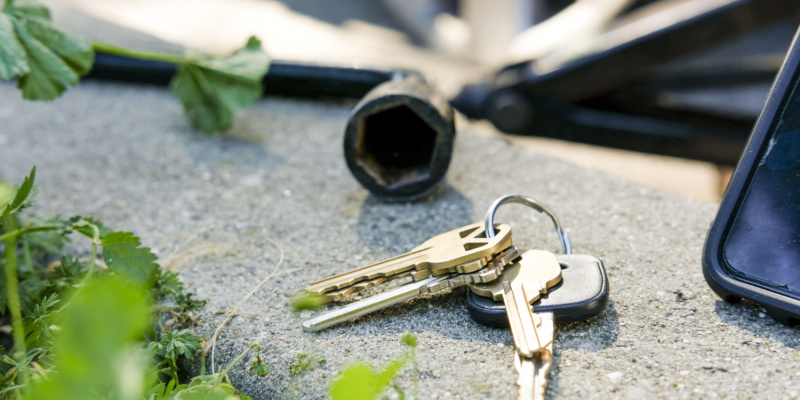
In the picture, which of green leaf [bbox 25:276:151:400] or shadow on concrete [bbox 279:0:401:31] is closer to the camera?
green leaf [bbox 25:276:151:400]

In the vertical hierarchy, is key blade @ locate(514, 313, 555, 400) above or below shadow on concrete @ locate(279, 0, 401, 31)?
above

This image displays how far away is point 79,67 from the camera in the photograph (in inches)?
51.1

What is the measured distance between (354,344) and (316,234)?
1.11ft

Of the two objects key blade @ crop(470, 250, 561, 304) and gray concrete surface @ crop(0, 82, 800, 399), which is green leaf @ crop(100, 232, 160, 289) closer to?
gray concrete surface @ crop(0, 82, 800, 399)

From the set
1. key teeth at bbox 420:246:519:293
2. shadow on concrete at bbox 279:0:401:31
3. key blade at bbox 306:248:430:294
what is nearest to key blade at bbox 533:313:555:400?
key teeth at bbox 420:246:519:293

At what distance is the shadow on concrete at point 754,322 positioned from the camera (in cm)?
78

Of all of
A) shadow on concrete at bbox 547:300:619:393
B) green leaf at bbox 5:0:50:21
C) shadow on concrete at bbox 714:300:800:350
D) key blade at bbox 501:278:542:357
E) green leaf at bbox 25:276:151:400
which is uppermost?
green leaf at bbox 25:276:151:400

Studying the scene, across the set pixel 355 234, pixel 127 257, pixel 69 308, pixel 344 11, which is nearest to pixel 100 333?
pixel 69 308

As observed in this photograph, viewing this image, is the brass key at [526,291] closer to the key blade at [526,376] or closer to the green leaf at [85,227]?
the key blade at [526,376]

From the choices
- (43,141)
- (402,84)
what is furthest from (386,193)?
(43,141)

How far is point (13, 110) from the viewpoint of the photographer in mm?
1775

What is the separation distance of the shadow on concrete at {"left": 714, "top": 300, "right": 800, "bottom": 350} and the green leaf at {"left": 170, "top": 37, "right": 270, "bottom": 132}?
111 cm

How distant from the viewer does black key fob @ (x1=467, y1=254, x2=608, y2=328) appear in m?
0.79

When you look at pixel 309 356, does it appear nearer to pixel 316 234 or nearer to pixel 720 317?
pixel 316 234
